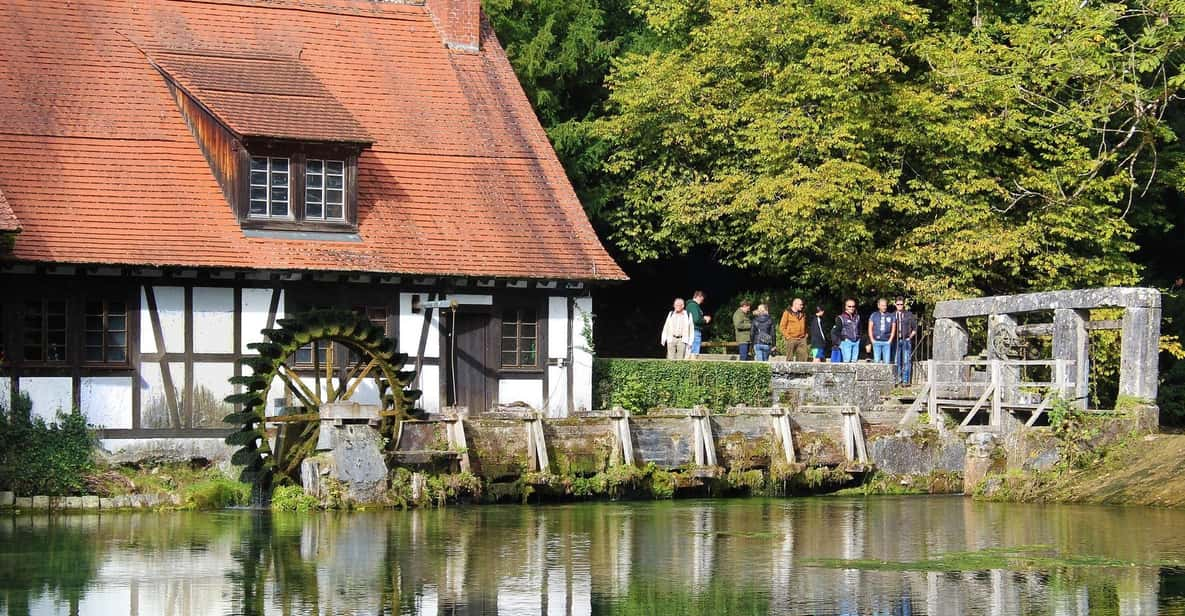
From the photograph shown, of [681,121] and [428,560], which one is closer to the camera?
[428,560]

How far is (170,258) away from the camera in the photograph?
25.3m

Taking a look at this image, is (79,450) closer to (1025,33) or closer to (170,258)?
(170,258)

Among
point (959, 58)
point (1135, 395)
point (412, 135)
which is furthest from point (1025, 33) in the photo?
point (412, 135)

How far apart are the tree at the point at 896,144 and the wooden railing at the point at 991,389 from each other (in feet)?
10.7

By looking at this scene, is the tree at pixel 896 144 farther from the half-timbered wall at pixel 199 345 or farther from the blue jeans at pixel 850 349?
the half-timbered wall at pixel 199 345

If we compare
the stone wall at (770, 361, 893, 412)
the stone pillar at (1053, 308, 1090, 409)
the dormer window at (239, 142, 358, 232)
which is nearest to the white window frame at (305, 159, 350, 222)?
the dormer window at (239, 142, 358, 232)

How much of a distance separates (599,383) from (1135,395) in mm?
8406

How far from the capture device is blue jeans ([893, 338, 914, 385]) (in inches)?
1172

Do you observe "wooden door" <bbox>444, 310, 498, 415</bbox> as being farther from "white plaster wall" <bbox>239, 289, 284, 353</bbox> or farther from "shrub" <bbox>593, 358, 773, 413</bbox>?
"white plaster wall" <bbox>239, 289, 284, 353</bbox>

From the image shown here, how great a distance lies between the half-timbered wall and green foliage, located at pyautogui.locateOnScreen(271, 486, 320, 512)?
2700 millimetres

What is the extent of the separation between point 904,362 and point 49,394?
13.5 metres

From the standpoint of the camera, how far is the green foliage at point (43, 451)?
23.5 m

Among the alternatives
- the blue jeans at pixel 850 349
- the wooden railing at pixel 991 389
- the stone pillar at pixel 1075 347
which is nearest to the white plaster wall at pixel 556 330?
the blue jeans at pixel 850 349

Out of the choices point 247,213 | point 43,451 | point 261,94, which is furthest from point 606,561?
point 261,94
